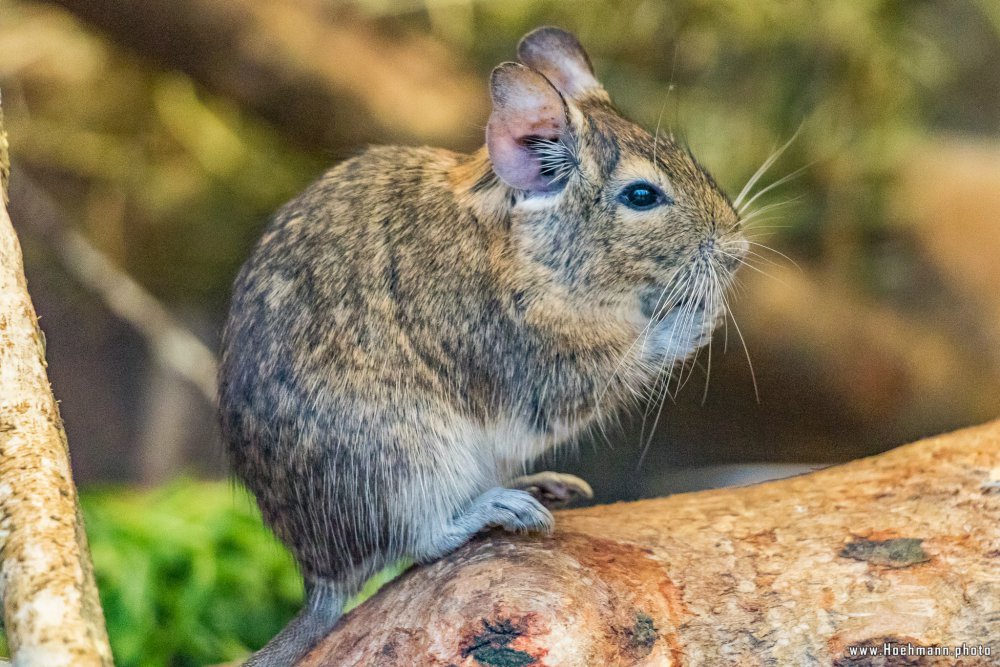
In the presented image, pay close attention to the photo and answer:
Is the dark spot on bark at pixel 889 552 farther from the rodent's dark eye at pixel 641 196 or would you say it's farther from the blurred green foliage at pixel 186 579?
the blurred green foliage at pixel 186 579

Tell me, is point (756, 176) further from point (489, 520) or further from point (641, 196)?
point (489, 520)

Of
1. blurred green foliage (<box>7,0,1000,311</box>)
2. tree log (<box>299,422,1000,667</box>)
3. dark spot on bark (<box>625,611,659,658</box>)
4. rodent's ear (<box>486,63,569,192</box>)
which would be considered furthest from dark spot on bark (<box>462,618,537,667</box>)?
blurred green foliage (<box>7,0,1000,311</box>)

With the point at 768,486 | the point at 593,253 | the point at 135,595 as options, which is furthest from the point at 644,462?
the point at 135,595

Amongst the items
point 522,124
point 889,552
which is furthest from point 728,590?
point 522,124

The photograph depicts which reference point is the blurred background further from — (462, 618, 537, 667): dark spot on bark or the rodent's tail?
(462, 618, 537, 667): dark spot on bark

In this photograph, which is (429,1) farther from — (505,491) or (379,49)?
(505,491)

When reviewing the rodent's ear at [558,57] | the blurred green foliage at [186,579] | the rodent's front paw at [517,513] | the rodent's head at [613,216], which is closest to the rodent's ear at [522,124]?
the rodent's head at [613,216]
